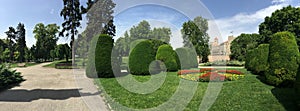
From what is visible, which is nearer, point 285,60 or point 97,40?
point 285,60

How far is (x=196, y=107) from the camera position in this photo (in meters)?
5.07

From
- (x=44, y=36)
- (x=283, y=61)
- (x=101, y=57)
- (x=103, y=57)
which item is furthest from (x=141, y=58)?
(x=44, y=36)

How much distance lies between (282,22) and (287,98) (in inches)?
1312

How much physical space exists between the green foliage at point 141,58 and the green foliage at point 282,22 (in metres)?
26.9

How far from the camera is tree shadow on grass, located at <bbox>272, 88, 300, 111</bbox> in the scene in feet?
16.3

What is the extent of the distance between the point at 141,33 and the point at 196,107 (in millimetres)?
11728

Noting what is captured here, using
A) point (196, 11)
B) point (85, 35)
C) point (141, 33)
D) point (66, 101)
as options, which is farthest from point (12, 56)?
point (196, 11)

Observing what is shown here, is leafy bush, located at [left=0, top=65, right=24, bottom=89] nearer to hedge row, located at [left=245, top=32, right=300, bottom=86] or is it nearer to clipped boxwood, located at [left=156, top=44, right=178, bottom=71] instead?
clipped boxwood, located at [left=156, top=44, right=178, bottom=71]

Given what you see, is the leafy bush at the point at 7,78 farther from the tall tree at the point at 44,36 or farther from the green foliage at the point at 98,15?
the tall tree at the point at 44,36

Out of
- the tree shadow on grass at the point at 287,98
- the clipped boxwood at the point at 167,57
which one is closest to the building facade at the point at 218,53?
the clipped boxwood at the point at 167,57

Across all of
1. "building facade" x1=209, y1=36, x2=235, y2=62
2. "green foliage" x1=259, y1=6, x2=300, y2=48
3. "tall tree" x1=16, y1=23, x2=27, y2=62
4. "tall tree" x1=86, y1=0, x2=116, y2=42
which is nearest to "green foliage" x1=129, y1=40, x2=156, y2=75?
"tall tree" x1=86, y1=0, x2=116, y2=42

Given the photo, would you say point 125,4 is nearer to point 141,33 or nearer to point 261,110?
point 261,110

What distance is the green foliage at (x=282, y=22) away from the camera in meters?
30.5

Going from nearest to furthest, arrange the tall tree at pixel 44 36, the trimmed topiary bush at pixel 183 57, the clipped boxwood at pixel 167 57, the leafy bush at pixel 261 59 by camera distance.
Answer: the leafy bush at pixel 261 59 < the clipped boxwood at pixel 167 57 < the trimmed topiary bush at pixel 183 57 < the tall tree at pixel 44 36
